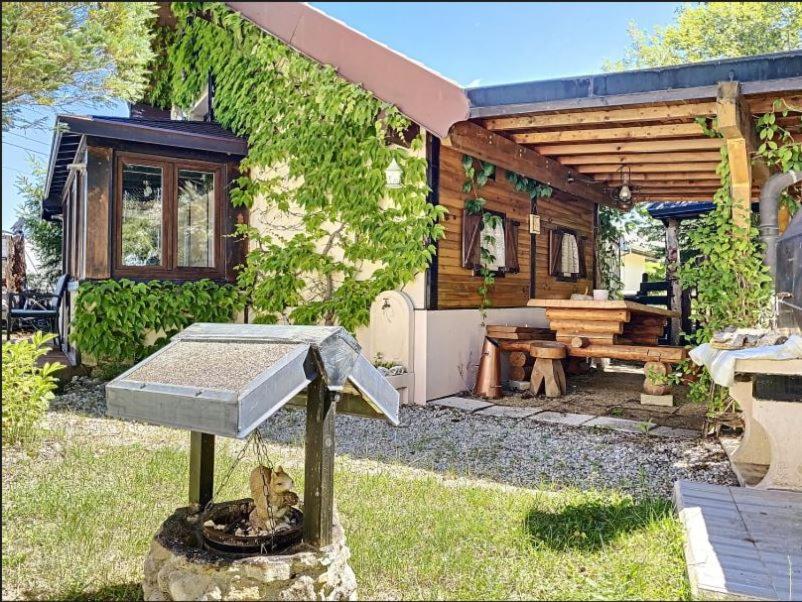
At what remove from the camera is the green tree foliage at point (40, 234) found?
890 cm

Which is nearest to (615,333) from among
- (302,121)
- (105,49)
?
(302,121)

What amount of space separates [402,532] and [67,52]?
2717mm

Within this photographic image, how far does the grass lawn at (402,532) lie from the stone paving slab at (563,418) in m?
2.33

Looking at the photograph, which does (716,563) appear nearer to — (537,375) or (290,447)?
(290,447)

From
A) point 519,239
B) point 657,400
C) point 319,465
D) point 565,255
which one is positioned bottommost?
point 657,400

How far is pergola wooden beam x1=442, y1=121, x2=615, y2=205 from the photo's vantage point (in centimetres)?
701

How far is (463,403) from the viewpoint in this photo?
721 cm

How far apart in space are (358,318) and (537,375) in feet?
7.34

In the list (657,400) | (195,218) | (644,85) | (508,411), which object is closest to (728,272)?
(644,85)

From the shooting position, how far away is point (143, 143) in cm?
773

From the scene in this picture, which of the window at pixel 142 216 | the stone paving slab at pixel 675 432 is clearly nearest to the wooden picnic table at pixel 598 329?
the stone paving slab at pixel 675 432

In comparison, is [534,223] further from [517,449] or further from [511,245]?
[517,449]

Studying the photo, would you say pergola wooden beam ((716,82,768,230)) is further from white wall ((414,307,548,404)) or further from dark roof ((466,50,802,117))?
white wall ((414,307,548,404))

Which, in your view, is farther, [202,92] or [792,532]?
[202,92]
